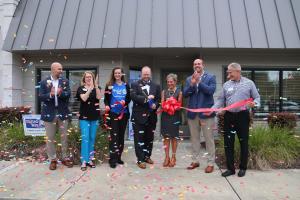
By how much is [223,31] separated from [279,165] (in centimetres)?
378

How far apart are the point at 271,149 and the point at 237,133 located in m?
1.19

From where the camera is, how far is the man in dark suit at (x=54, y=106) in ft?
23.4

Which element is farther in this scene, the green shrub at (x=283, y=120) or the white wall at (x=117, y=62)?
the white wall at (x=117, y=62)

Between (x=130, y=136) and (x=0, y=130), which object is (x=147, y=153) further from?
(x=0, y=130)

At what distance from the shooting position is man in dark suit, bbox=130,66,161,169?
23.7ft

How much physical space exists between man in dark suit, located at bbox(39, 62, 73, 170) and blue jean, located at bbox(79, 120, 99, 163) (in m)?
0.35

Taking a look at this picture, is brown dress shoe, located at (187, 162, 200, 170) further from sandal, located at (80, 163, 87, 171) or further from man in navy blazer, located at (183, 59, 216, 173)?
sandal, located at (80, 163, 87, 171)

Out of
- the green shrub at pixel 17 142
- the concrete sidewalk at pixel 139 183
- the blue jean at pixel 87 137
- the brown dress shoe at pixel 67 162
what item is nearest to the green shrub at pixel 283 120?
the concrete sidewalk at pixel 139 183

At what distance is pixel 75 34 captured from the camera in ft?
32.4

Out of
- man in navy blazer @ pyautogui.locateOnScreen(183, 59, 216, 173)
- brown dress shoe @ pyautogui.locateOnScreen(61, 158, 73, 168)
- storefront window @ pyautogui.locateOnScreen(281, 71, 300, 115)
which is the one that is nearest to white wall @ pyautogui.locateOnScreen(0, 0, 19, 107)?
brown dress shoe @ pyautogui.locateOnScreen(61, 158, 73, 168)

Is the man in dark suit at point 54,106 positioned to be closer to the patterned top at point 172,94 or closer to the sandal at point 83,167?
the sandal at point 83,167

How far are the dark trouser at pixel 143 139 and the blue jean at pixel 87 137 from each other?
2.69 feet

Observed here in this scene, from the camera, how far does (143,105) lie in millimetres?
7289

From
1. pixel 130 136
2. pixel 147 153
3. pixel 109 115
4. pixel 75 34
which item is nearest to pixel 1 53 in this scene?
pixel 75 34
